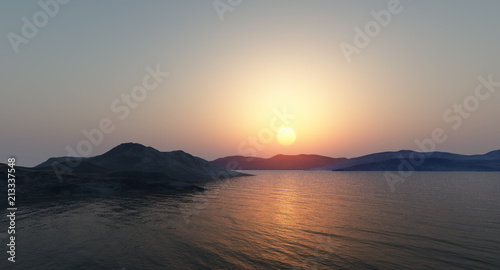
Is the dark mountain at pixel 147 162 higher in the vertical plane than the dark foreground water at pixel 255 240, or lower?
higher

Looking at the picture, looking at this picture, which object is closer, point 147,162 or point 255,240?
point 255,240

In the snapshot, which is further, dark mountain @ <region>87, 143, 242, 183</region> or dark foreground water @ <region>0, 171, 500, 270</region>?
dark mountain @ <region>87, 143, 242, 183</region>

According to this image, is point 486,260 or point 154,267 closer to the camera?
point 154,267

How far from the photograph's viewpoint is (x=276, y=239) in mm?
27656

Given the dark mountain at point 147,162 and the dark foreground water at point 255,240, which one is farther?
the dark mountain at point 147,162

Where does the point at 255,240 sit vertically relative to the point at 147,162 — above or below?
below

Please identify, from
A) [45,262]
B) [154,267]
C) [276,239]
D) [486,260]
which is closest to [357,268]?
[276,239]

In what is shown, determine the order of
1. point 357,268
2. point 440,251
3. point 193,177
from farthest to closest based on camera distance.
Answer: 1. point 193,177
2. point 440,251
3. point 357,268

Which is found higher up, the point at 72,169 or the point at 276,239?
the point at 72,169

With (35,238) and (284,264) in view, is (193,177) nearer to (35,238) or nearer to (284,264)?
(35,238)

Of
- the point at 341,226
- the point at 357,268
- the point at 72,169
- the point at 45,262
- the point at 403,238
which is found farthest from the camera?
the point at 72,169

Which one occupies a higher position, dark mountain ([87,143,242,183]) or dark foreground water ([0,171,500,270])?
dark mountain ([87,143,242,183])

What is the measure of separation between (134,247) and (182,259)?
21.8 feet

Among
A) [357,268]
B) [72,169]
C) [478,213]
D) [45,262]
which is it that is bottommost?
[478,213]
